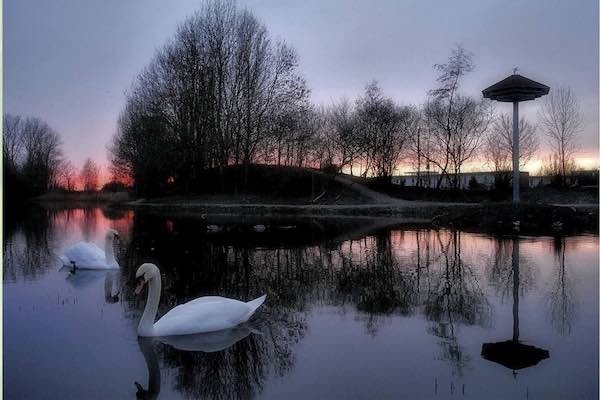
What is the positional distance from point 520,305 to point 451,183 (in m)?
34.0

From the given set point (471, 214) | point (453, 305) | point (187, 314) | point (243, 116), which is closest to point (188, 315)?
point (187, 314)

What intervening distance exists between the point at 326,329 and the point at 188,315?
169cm

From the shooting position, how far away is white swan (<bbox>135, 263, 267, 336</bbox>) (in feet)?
19.7

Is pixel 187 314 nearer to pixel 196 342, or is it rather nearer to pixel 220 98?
pixel 196 342

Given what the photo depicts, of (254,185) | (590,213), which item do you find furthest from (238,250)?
(254,185)

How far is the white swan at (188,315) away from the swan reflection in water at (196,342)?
2.6 inches

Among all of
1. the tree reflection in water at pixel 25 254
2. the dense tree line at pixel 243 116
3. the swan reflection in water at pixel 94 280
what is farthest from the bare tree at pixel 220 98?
the swan reflection in water at pixel 94 280

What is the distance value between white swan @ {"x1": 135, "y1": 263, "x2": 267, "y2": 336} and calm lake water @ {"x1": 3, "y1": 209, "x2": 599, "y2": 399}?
0.19 metres

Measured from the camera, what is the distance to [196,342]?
19.3ft

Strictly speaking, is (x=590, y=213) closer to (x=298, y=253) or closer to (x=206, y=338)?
(x=298, y=253)

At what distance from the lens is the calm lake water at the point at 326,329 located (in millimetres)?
4734

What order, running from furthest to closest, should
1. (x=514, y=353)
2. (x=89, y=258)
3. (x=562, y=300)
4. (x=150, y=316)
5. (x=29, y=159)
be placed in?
(x=29, y=159) < (x=89, y=258) < (x=562, y=300) < (x=150, y=316) < (x=514, y=353)

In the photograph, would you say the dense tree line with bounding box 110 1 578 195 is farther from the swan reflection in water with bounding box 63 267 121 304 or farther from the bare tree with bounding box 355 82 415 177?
the swan reflection in water with bounding box 63 267 121 304

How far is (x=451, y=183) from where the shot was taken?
1581 inches
